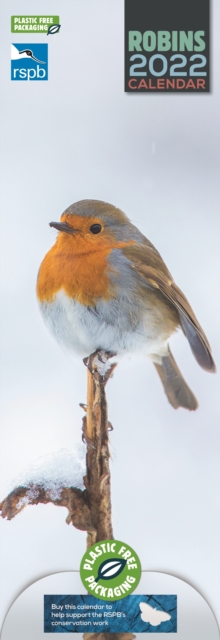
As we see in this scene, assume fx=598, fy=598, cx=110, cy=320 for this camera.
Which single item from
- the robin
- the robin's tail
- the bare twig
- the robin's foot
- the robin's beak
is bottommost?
the bare twig

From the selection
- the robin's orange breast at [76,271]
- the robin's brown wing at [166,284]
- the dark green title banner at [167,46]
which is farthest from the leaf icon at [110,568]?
the dark green title banner at [167,46]

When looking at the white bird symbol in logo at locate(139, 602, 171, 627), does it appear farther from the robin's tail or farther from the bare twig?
the robin's tail

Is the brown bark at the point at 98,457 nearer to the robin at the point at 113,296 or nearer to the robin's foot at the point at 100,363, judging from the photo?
the robin's foot at the point at 100,363

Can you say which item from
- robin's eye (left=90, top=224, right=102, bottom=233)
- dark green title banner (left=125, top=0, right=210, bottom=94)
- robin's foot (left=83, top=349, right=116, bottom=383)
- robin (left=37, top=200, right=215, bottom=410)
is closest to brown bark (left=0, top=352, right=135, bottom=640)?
robin's foot (left=83, top=349, right=116, bottom=383)

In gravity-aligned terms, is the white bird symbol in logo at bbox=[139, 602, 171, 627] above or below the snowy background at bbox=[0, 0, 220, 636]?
below

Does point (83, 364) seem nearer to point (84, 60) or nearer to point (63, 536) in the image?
point (63, 536)

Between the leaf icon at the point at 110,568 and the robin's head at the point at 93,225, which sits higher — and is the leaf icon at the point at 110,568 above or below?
below

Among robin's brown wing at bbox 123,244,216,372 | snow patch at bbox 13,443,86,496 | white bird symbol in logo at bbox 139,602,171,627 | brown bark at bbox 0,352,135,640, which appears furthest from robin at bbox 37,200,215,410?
white bird symbol in logo at bbox 139,602,171,627
